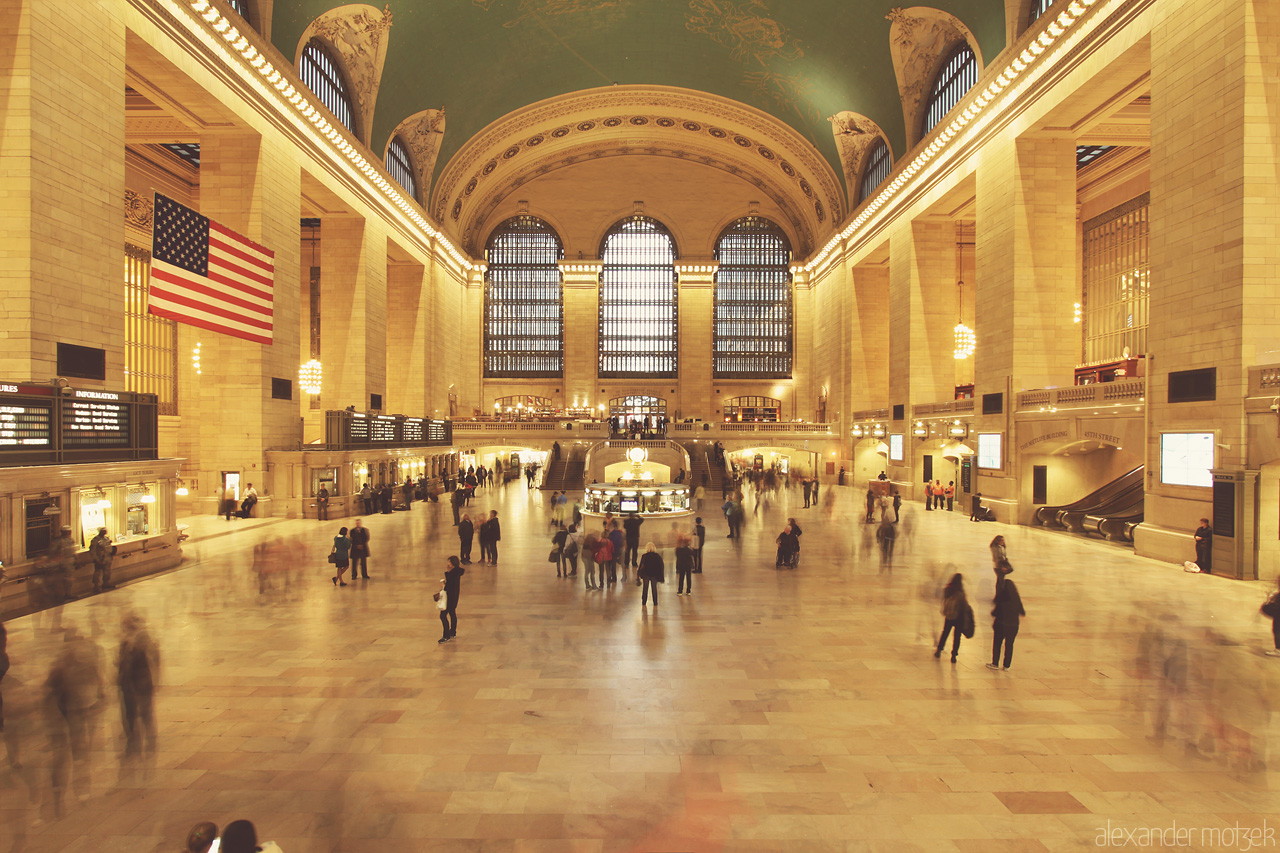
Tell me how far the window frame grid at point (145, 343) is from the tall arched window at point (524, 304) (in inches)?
809

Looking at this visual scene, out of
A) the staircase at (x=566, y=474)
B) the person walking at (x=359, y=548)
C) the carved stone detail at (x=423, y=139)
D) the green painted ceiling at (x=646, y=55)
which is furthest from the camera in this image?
the carved stone detail at (x=423, y=139)

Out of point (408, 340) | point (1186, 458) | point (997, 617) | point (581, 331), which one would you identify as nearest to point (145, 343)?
point (408, 340)

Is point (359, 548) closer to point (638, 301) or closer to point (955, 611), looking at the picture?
point (955, 611)

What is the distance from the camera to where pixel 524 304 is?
45.0 metres

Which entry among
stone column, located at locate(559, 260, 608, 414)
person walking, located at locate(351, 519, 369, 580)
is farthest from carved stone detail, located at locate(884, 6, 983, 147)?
person walking, located at locate(351, 519, 369, 580)

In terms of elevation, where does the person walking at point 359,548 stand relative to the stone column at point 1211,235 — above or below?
below

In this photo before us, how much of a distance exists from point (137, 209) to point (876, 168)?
99.2 ft

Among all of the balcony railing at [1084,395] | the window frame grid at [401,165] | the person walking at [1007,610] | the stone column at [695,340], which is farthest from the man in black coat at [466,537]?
the stone column at [695,340]

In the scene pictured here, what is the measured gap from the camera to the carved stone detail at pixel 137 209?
902 inches

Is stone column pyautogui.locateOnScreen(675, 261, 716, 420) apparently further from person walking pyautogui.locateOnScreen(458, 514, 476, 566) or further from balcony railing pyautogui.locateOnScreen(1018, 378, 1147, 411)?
person walking pyautogui.locateOnScreen(458, 514, 476, 566)

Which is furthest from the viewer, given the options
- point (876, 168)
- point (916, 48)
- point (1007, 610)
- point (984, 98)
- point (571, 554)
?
point (876, 168)

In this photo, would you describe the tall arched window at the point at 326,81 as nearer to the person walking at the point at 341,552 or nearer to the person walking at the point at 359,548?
the person walking at the point at 359,548

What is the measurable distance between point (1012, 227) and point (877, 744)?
18056 millimetres

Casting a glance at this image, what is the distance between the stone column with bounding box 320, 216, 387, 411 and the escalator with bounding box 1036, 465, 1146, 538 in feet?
75.9
